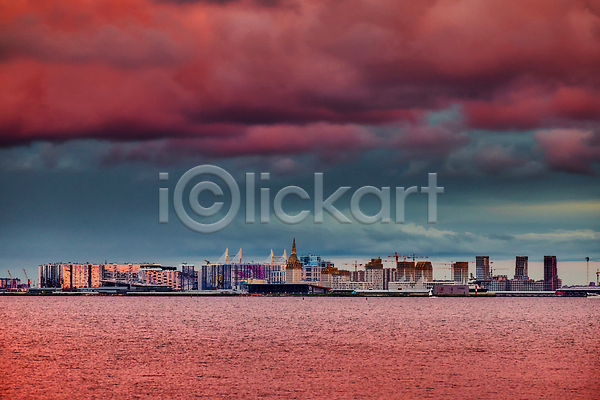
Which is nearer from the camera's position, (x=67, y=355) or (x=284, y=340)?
(x=67, y=355)

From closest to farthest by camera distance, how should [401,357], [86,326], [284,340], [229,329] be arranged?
1. [401,357]
2. [284,340]
3. [229,329]
4. [86,326]

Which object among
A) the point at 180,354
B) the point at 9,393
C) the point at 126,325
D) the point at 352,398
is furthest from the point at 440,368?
the point at 126,325

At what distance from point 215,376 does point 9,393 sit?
15.5 metres

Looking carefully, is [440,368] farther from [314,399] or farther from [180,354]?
[180,354]

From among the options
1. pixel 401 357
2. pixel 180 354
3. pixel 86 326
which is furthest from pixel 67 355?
pixel 86 326

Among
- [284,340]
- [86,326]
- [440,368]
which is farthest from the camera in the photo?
[86,326]

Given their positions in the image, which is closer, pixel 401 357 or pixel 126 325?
pixel 401 357

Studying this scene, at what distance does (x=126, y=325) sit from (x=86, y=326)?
20.8 feet

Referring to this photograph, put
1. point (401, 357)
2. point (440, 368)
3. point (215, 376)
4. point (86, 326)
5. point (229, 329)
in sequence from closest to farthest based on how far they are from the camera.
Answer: point (215, 376), point (440, 368), point (401, 357), point (229, 329), point (86, 326)

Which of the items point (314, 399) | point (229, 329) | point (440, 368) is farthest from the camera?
point (229, 329)

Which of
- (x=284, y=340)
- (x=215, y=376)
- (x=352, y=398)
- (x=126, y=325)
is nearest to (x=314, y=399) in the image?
(x=352, y=398)

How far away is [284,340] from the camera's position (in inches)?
3563

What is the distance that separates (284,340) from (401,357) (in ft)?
73.5

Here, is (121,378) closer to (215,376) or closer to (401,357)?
(215,376)
